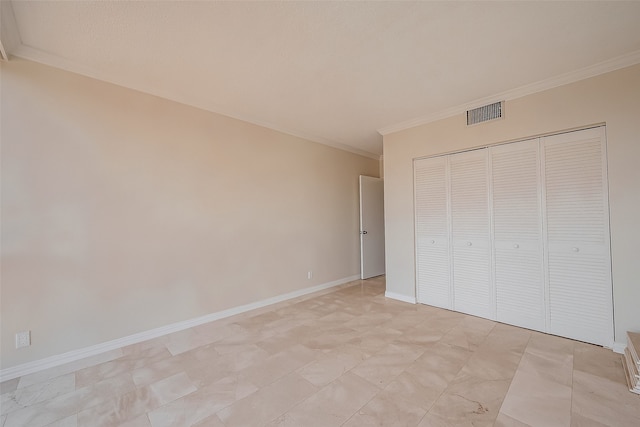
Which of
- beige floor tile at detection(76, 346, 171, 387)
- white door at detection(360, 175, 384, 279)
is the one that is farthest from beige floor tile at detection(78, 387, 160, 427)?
white door at detection(360, 175, 384, 279)

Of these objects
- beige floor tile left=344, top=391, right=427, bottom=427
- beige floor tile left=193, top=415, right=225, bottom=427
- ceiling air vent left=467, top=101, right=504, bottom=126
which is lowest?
beige floor tile left=193, top=415, right=225, bottom=427

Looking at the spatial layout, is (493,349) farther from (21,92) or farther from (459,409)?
(21,92)

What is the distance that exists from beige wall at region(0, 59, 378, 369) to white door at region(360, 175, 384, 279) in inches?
63.8

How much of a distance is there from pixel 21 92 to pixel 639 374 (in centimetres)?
505

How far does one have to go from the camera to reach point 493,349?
2.36 m

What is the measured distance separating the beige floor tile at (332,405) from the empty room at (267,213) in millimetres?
18

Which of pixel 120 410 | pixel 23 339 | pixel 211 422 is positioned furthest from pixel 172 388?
pixel 23 339

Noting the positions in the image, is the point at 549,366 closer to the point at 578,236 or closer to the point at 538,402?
the point at 538,402

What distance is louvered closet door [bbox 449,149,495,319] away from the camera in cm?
306

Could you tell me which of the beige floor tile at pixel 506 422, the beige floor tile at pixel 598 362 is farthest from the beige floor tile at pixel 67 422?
the beige floor tile at pixel 598 362

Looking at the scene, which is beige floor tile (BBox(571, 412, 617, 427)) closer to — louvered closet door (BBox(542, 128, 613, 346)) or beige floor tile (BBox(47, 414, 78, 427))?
louvered closet door (BBox(542, 128, 613, 346))

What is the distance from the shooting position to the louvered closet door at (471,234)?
10.0 ft

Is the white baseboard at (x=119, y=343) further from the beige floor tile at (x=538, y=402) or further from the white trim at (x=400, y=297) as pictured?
the beige floor tile at (x=538, y=402)

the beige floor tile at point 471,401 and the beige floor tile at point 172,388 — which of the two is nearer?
the beige floor tile at point 471,401
